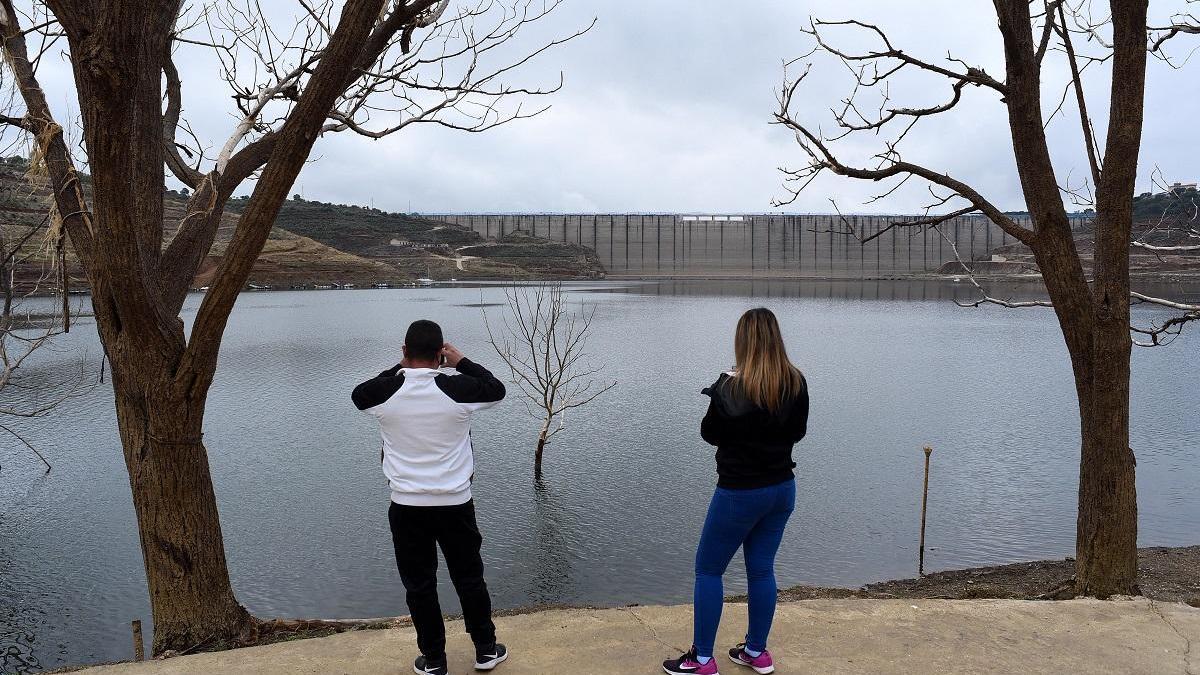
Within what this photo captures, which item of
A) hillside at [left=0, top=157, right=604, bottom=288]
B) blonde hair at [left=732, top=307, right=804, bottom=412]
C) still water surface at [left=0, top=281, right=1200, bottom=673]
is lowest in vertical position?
still water surface at [left=0, top=281, right=1200, bottom=673]

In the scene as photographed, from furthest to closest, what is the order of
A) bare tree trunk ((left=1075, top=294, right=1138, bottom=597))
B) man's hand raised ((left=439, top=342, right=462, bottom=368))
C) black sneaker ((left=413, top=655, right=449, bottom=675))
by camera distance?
bare tree trunk ((left=1075, top=294, right=1138, bottom=597)) → black sneaker ((left=413, top=655, right=449, bottom=675)) → man's hand raised ((left=439, top=342, right=462, bottom=368))

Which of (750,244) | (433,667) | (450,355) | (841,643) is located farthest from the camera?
(750,244)

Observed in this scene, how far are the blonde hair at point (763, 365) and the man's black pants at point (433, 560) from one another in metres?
1.19

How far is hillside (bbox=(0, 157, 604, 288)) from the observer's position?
273 feet

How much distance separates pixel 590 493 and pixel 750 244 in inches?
4257

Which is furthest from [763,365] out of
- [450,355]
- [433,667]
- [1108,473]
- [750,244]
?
[750,244]

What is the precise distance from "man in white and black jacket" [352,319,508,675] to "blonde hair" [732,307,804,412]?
0.98 meters

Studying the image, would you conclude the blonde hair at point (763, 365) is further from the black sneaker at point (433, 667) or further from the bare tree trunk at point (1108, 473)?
the bare tree trunk at point (1108, 473)

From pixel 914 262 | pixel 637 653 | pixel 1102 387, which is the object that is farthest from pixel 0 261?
pixel 914 262

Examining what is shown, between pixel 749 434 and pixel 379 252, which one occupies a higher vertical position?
pixel 379 252

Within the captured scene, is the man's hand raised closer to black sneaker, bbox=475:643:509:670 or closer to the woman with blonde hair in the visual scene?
the woman with blonde hair

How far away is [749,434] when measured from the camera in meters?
3.35

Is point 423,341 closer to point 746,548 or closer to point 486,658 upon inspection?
point 486,658

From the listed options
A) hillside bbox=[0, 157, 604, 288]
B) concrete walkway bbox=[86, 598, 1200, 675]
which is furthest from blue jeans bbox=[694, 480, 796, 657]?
hillside bbox=[0, 157, 604, 288]
